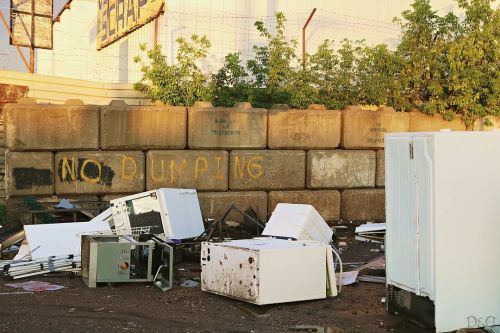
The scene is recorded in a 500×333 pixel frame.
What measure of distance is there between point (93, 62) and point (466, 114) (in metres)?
9.74

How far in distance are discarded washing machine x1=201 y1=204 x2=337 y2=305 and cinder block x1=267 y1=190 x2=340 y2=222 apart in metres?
4.38

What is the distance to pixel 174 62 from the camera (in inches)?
537

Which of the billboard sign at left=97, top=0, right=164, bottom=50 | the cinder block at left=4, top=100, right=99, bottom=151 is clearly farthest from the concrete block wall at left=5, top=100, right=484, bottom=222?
the billboard sign at left=97, top=0, right=164, bottom=50

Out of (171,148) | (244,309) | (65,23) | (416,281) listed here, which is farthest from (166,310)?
(65,23)

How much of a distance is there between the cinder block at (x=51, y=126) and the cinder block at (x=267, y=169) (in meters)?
2.43

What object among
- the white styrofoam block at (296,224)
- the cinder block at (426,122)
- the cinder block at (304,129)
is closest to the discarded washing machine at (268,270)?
the white styrofoam block at (296,224)

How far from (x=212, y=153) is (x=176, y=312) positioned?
16.7 ft

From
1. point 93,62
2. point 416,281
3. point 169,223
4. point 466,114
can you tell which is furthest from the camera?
point 93,62

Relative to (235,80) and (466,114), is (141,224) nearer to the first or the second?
(235,80)

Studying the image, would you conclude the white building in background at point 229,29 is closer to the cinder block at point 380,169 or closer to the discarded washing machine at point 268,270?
the cinder block at point 380,169

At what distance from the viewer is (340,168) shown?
464 inches

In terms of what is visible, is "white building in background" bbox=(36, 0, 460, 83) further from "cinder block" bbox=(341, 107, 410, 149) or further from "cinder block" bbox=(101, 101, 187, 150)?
"cinder block" bbox=(341, 107, 410, 149)

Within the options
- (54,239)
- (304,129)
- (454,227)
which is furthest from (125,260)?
(304,129)

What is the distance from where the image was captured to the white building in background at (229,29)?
14.2m
